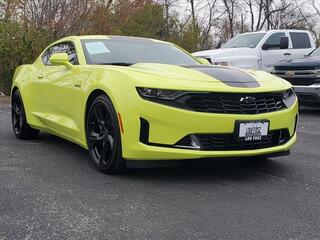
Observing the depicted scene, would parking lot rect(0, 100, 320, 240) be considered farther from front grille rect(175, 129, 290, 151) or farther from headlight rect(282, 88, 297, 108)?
headlight rect(282, 88, 297, 108)

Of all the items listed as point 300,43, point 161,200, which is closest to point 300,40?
point 300,43

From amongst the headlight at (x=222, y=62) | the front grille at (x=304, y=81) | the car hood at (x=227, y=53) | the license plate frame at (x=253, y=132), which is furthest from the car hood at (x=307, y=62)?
the license plate frame at (x=253, y=132)

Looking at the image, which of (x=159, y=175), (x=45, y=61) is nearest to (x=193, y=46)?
(x=45, y=61)

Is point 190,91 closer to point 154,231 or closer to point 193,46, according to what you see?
point 154,231

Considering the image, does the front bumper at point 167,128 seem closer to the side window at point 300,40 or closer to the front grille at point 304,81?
the front grille at point 304,81

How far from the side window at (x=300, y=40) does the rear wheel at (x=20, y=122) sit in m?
8.70

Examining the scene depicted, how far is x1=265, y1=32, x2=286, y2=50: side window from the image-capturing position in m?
12.7

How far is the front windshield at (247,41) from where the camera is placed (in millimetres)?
12852

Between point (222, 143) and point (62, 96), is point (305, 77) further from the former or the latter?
point (222, 143)

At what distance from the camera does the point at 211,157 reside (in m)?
4.25

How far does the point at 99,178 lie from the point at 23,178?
676mm

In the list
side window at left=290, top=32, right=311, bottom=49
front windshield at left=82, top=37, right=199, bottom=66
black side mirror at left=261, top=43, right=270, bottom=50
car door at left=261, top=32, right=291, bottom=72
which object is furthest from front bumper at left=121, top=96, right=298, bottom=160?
side window at left=290, top=32, right=311, bottom=49

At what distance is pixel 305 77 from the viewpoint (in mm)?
9422

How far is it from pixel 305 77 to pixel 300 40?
474 cm
